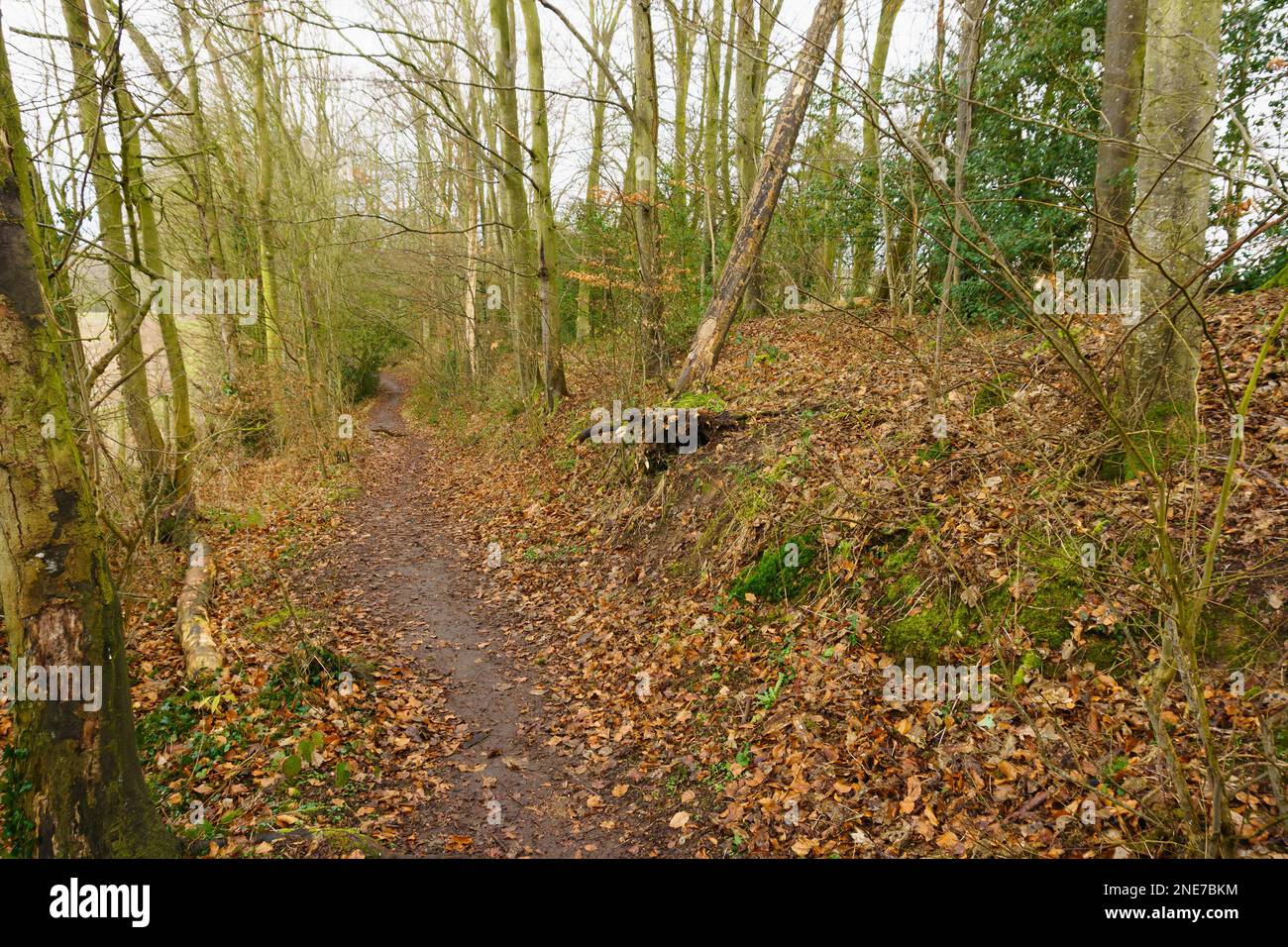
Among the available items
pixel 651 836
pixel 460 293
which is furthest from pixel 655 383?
pixel 460 293

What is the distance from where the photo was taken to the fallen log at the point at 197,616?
573 centimetres

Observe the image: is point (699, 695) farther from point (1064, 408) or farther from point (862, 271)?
point (862, 271)

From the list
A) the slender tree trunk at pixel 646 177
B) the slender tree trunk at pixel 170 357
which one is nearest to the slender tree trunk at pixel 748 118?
the slender tree trunk at pixel 646 177

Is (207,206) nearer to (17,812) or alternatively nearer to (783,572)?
(17,812)

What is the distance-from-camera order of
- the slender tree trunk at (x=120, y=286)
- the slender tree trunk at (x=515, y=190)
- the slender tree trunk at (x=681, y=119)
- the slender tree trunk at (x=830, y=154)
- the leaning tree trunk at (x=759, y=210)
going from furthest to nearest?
the slender tree trunk at (x=681, y=119)
the slender tree trunk at (x=515, y=190)
the slender tree trunk at (x=830, y=154)
the leaning tree trunk at (x=759, y=210)
the slender tree trunk at (x=120, y=286)

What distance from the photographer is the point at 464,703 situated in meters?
5.96

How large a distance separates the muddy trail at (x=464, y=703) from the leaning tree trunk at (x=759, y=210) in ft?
14.5

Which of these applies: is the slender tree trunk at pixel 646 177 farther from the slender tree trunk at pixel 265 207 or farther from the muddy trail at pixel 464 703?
the slender tree trunk at pixel 265 207

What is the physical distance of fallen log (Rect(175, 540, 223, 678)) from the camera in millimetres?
5730

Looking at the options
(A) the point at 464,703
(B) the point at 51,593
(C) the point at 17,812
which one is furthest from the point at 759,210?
(C) the point at 17,812

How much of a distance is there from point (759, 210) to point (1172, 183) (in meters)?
4.96

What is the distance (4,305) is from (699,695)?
16.3 ft

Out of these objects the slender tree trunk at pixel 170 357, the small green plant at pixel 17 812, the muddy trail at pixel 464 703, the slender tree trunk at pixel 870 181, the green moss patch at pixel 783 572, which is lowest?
the muddy trail at pixel 464 703
